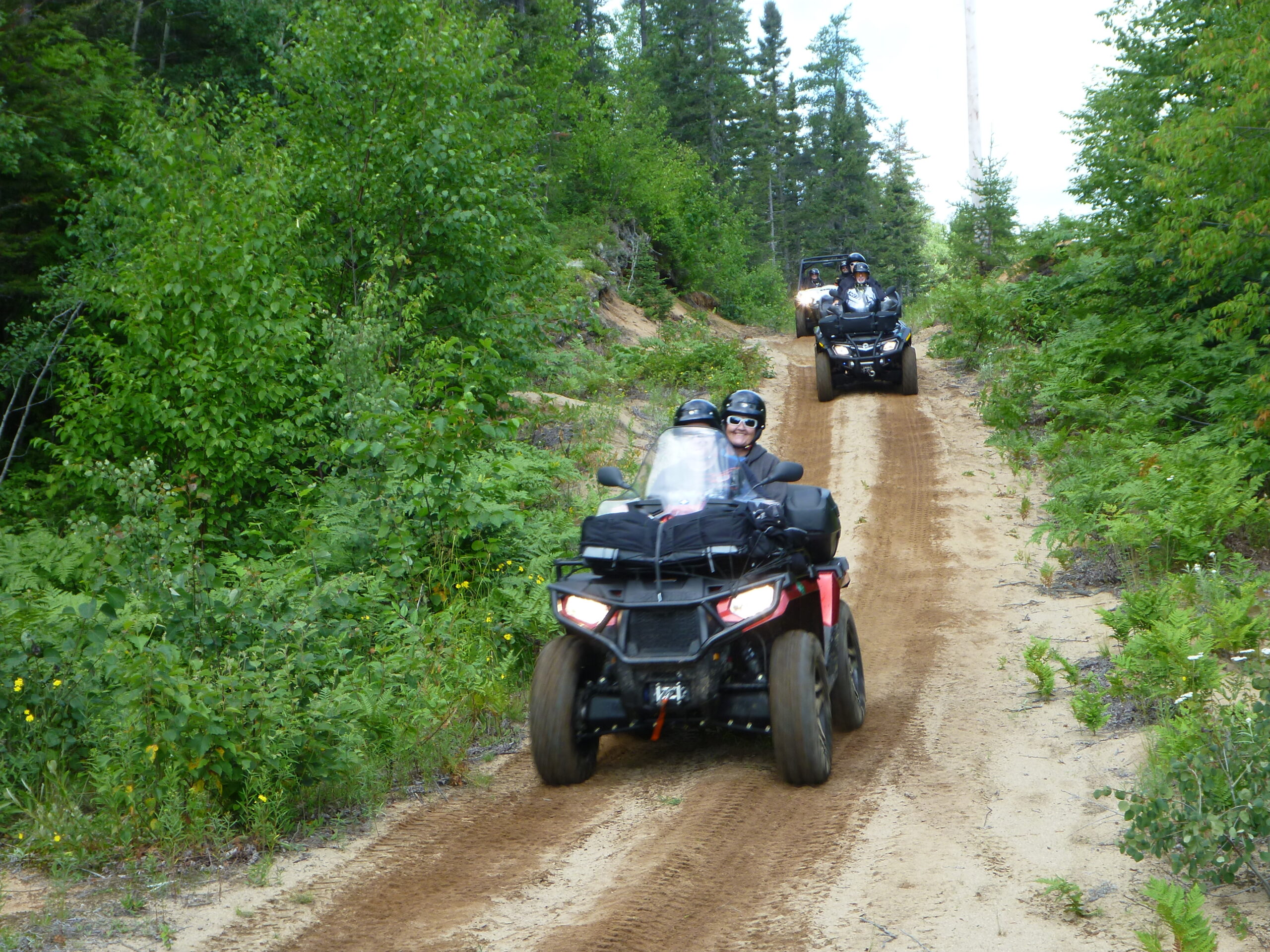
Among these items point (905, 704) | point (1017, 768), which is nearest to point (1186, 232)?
point (905, 704)

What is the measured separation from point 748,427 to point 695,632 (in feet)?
8.11

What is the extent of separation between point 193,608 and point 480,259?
7.48 metres

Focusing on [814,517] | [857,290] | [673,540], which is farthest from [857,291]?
[673,540]

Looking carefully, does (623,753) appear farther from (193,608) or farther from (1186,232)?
(1186,232)

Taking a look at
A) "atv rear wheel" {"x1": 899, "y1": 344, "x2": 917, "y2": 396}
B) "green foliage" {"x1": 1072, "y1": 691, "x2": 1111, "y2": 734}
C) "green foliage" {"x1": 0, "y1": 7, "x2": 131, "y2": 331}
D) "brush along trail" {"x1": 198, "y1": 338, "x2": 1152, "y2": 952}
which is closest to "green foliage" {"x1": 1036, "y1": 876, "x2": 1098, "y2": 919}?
"brush along trail" {"x1": 198, "y1": 338, "x2": 1152, "y2": 952}

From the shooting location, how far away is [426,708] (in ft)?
21.3

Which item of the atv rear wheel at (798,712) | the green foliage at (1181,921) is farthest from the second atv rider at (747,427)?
the green foliage at (1181,921)

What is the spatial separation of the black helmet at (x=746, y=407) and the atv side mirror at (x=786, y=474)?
1106 mm

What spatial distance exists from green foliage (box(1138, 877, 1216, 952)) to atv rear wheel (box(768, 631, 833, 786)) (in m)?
1.93

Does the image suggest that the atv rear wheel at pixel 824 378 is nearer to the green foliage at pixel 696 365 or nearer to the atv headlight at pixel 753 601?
the green foliage at pixel 696 365

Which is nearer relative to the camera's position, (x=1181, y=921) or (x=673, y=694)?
(x=1181, y=921)

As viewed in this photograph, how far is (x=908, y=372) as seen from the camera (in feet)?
61.9

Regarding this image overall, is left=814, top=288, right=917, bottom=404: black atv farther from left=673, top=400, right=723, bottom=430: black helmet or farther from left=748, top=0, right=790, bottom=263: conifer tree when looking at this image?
left=748, top=0, right=790, bottom=263: conifer tree

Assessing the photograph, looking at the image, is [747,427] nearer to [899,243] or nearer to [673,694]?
[673,694]
